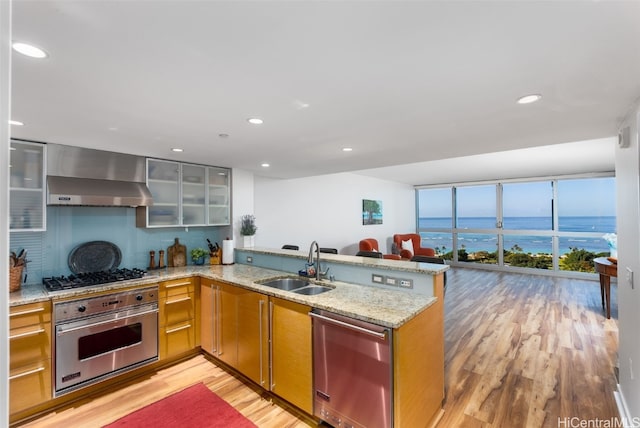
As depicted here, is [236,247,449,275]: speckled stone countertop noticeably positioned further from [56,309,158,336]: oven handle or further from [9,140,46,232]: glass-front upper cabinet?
[9,140,46,232]: glass-front upper cabinet

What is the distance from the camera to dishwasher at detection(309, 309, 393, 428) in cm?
177

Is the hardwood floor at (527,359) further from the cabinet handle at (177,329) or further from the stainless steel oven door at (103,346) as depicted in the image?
the stainless steel oven door at (103,346)

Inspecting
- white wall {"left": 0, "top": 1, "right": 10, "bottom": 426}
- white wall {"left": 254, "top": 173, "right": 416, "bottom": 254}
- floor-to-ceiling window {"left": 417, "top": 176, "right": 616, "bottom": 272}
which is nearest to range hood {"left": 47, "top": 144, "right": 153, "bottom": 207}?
white wall {"left": 254, "top": 173, "right": 416, "bottom": 254}

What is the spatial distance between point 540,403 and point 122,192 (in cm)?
428

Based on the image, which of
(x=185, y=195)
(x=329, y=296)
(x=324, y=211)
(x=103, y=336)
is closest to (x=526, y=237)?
(x=324, y=211)

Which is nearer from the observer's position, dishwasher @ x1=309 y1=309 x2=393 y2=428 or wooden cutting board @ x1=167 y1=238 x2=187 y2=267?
dishwasher @ x1=309 y1=309 x2=393 y2=428

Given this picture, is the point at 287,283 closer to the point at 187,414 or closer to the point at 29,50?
the point at 187,414

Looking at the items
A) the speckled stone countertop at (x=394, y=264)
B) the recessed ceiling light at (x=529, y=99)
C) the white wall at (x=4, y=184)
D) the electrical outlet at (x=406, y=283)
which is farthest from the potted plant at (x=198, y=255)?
the recessed ceiling light at (x=529, y=99)

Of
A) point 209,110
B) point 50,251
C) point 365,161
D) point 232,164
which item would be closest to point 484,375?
point 365,161

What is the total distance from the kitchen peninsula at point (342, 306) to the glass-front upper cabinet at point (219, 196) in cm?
77

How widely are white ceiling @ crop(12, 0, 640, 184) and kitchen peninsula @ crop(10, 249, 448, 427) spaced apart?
1313mm

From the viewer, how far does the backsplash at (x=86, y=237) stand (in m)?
2.73

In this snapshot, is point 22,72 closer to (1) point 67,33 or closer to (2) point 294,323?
(1) point 67,33

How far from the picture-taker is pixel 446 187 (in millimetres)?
8586
